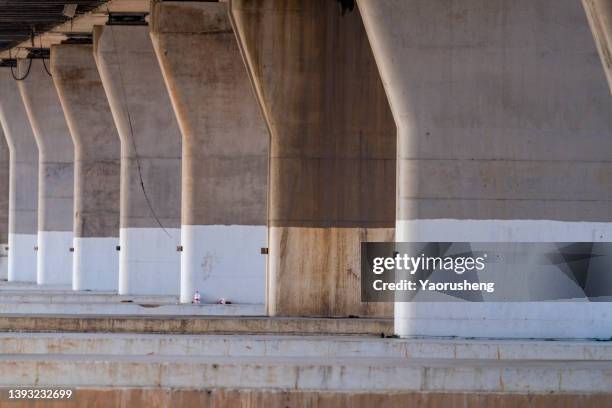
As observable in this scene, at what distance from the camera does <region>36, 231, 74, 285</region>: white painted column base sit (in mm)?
Result: 56250

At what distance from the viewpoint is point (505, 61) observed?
85.0ft

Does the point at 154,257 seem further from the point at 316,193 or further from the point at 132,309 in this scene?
the point at 316,193

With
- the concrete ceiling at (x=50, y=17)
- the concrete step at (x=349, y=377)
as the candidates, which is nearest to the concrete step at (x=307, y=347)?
the concrete step at (x=349, y=377)

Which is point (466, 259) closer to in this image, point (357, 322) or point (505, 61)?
point (505, 61)

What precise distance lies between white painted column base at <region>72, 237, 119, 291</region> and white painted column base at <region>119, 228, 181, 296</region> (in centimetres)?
575

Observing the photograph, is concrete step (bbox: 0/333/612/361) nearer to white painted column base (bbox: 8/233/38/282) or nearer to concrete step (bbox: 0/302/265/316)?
concrete step (bbox: 0/302/265/316)

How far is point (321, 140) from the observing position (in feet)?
108

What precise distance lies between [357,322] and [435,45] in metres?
7.83

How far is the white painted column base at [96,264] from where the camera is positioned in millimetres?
49562

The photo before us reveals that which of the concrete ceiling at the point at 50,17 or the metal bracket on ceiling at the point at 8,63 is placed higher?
the metal bracket on ceiling at the point at 8,63

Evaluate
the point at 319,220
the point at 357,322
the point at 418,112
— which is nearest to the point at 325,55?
the point at 319,220

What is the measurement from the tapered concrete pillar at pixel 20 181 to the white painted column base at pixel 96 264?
1119cm

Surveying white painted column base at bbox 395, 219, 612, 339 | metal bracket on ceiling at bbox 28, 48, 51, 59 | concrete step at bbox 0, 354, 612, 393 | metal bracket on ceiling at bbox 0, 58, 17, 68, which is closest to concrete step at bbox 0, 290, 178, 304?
metal bracket on ceiling at bbox 28, 48, 51, 59

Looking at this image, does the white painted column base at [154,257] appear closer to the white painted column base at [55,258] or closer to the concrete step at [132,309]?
the concrete step at [132,309]
